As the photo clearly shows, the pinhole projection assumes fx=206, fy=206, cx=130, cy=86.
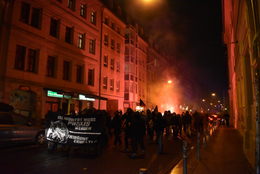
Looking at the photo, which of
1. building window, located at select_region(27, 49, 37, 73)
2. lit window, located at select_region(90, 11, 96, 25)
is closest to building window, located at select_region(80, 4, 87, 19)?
lit window, located at select_region(90, 11, 96, 25)

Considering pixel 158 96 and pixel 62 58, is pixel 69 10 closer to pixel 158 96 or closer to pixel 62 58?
pixel 62 58

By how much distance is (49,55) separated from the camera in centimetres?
1967

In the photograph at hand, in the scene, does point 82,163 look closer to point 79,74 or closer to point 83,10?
point 79,74

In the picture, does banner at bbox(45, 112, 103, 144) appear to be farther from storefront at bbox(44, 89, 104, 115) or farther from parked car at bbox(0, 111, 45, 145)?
storefront at bbox(44, 89, 104, 115)

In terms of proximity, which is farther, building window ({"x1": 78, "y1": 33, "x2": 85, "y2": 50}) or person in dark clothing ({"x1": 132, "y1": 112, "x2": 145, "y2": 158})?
building window ({"x1": 78, "y1": 33, "x2": 85, "y2": 50})

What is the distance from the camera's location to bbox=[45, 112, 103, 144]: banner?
8.16 m

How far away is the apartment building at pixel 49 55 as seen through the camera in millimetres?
16000

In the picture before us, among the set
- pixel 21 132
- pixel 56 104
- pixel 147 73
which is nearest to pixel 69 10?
pixel 56 104

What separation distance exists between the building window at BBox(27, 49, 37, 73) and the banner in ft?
35.1

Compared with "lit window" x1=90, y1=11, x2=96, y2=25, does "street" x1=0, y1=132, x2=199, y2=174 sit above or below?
below

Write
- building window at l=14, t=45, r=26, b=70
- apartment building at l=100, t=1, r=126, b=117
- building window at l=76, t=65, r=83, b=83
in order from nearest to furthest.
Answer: building window at l=14, t=45, r=26, b=70, building window at l=76, t=65, r=83, b=83, apartment building at l=100, t=1, r=126, b=117

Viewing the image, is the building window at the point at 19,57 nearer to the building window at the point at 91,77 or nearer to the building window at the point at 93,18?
the building window at the point at 91,77

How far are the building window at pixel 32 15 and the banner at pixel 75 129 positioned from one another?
40.3 ft

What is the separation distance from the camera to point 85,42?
79.9ft
